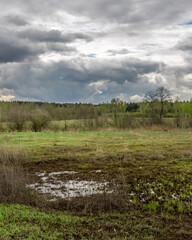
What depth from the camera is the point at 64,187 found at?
427 inches

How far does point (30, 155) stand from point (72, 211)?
1051 cm

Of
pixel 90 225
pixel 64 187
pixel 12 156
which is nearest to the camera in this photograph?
pixel 90 225

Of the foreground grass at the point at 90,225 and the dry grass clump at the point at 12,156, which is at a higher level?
the dry grass clump at the point at 12,156

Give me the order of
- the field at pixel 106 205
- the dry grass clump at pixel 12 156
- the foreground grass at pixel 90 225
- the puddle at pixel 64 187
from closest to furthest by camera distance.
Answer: the foreground grass at pixel 90 225 → the field at pixel 106 205 → the puddle at pixel 64 187 → the dry grass clump at pixel 12 156

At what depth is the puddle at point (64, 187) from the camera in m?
9.75

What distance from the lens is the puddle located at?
9.75m

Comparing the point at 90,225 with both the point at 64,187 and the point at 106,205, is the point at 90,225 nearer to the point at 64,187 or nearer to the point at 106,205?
the point at 106,205

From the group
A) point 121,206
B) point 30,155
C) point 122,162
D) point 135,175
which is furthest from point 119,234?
point 30,155

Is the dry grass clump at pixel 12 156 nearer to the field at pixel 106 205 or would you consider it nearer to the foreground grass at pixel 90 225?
the field at pixel 106 205

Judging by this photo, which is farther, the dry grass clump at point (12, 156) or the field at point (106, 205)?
the dry grass clump at point (12, 156)

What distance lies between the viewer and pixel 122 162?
599 inches

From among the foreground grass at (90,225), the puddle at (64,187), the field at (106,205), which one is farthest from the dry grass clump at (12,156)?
the foreground grass at (90,225)

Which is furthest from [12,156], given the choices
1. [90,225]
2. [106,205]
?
[90,225]

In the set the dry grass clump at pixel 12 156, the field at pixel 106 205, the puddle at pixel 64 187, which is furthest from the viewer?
the dry grass clump at pixel 12 156
